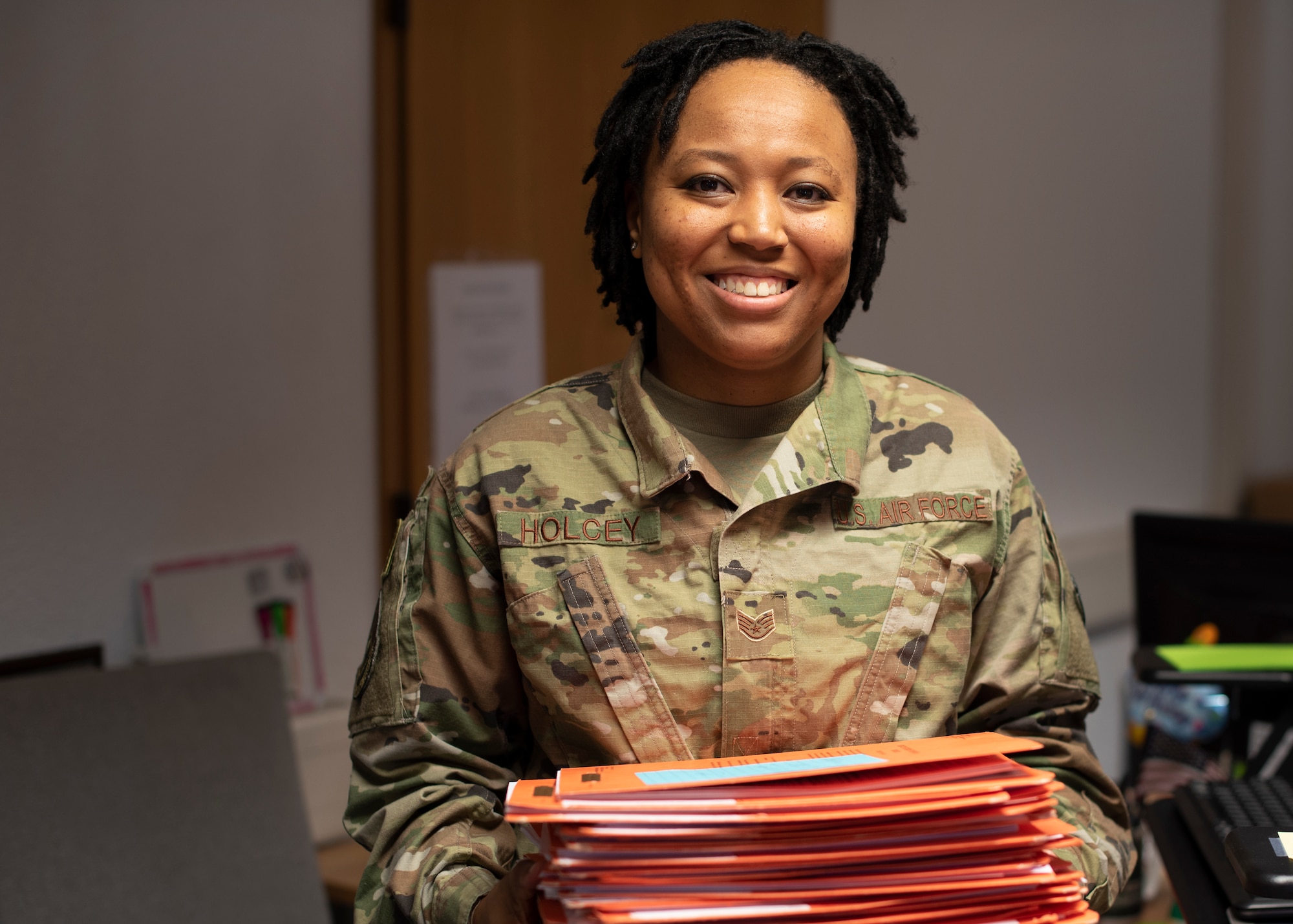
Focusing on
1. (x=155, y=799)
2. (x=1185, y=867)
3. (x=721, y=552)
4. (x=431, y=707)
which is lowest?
(x=155, y=799)

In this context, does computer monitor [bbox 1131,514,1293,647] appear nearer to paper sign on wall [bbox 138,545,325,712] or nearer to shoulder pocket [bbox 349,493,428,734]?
shoulder pocket [bbox 349,493,428,734]

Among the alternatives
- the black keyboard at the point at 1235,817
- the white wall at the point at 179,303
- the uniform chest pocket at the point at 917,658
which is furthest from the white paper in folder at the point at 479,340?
the black keyboard at the point at 1235,817

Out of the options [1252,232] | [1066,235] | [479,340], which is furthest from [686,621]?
[1252,232]

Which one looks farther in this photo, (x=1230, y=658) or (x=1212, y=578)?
(x=1212, y=578)

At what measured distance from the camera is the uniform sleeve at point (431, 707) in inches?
38.2

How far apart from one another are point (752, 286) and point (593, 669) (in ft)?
1.11

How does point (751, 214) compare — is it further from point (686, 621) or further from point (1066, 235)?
point (1066, 235)

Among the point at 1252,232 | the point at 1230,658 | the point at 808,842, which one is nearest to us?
the point at 808,842

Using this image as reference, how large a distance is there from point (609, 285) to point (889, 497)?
0.33 meters

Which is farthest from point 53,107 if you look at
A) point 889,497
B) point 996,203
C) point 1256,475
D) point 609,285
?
point 1256,475

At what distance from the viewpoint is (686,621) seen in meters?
0.97

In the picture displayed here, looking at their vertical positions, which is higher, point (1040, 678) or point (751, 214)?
point (751, 214)

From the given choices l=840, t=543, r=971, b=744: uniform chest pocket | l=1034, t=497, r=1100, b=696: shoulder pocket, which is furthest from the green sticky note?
l=840, t=543, r=971, b=744: uniform chest pocket

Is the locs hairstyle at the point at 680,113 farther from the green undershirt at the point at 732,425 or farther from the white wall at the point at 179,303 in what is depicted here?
the white wall at the point at 179,303
